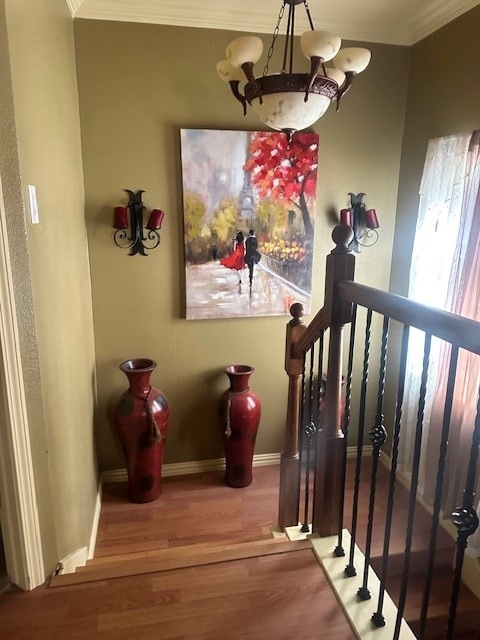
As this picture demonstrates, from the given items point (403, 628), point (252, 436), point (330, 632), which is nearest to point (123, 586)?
point (330, 632)

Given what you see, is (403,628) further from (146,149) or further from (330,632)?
(146,149)

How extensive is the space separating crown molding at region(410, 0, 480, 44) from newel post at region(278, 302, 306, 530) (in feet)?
5.96

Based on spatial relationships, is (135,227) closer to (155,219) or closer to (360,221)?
(155,219)

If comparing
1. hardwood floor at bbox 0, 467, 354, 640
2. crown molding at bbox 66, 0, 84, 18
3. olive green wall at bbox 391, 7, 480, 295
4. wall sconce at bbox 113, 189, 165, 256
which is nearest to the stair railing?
hardwood floor at bbox 0, 467, 354, 640

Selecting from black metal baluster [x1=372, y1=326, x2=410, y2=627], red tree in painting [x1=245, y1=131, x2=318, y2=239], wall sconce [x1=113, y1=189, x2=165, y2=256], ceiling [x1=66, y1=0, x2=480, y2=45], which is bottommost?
black metal baluster [x1=372, y1=326, x2=410, y2=627]

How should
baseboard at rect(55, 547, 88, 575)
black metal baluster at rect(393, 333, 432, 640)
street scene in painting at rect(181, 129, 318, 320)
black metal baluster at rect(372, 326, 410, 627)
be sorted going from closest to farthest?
black metal baluster at rect(393, 333, 432, 640) < black metal baluster at rect(372, 326, 410, 627) < baseboard at rect(55, 547, 88, 575) < street scene in painting at rect(181, 129, 318, 320)

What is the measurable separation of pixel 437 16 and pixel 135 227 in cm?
208

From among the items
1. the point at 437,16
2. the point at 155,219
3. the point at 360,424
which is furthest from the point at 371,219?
the point at 360,424

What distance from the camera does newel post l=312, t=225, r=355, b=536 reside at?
162cm

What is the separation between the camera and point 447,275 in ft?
8.59

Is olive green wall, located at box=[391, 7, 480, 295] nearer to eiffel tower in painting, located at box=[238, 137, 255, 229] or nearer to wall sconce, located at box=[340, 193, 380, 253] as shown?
wall sconce, located at box=[340, 193, 380, 253]

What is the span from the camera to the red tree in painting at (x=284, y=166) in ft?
9.46

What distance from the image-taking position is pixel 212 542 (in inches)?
104

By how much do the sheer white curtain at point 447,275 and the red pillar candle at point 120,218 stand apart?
1.76 m
